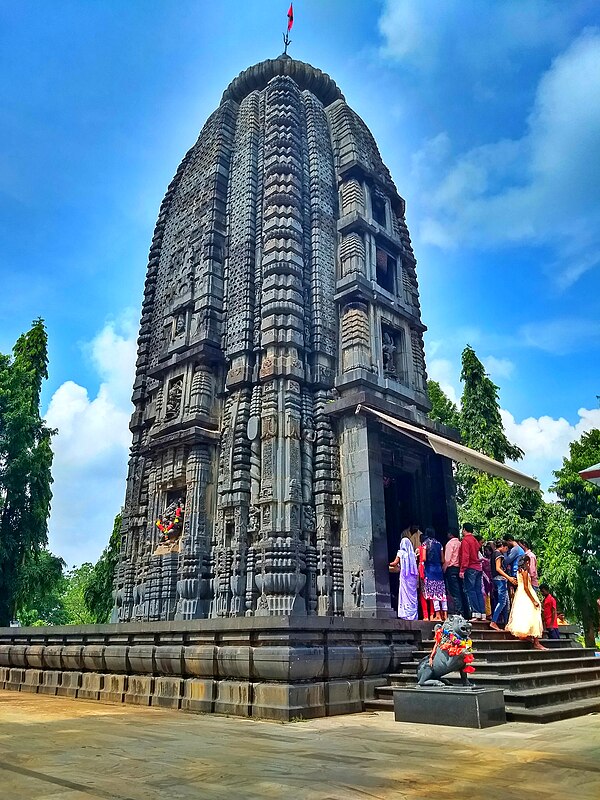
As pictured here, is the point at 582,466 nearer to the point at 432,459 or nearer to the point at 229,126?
the point at 432,459

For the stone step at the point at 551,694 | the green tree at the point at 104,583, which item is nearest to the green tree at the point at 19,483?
the green tree at the point at 104,583

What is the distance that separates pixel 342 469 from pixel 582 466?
18.4 meters

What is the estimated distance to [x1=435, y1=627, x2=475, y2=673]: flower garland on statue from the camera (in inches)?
311

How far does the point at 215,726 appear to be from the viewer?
7.53 m

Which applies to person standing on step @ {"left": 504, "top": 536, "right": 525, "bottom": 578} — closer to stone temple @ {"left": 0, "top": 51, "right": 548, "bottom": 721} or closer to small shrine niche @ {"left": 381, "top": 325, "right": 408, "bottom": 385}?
stone temple @ {"left": 0, "top": 51, "right": 548, "bottom": 721}

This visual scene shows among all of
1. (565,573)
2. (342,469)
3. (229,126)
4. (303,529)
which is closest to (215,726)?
(303,529)

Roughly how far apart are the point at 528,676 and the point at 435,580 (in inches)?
154

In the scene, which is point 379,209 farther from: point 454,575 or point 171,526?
point 454,575

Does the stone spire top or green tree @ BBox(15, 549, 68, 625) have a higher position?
the stone spire top

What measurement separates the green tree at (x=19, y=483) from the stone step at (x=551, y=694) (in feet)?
67.7

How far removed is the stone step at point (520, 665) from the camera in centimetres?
927

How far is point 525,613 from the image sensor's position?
37.3 feet

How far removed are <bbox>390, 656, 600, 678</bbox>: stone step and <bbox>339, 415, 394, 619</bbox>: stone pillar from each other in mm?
2503

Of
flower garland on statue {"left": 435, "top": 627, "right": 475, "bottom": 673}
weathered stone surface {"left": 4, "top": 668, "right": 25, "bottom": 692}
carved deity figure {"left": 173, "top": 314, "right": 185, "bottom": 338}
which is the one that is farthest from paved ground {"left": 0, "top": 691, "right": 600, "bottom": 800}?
carved deity figure {"left": 173, "top": 314, "right": 185, "bottom": 338}
